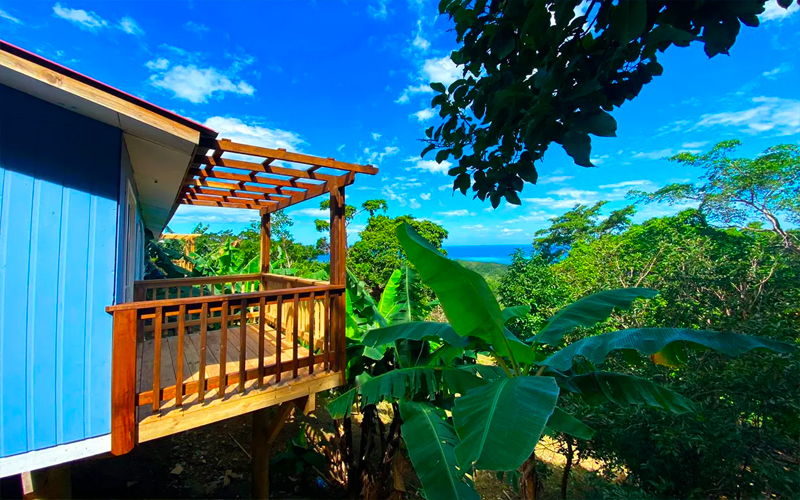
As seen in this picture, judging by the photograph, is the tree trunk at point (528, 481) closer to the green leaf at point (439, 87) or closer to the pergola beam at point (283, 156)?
the green leaf at point (439, 87)

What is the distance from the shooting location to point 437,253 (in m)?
1.94

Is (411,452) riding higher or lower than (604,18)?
lower

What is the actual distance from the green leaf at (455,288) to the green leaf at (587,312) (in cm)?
58

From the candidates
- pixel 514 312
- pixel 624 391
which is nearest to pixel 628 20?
pixel 624 391

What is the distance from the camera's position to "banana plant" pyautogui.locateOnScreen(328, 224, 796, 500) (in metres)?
1.42

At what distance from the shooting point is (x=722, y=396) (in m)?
3.04

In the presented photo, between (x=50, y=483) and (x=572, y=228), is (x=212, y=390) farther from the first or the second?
(x=572, y=228)

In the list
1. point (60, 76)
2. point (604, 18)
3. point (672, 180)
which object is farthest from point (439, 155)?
point (672, 180)

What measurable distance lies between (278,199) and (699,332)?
234 inches

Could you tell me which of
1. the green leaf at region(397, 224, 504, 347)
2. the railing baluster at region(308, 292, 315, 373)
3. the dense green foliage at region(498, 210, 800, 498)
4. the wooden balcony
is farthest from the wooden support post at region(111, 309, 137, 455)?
the dense green foliage at region(498, 210, 800, 498)

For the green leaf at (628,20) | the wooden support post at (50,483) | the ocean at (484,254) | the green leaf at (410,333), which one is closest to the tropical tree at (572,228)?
the ocean at (484,254)

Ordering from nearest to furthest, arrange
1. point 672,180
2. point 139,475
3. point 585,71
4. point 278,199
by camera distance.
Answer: point 585,71 < point 139,475 < point 278,199 < point 672,180

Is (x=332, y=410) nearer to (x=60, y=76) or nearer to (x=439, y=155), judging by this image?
(x=439, y=155)

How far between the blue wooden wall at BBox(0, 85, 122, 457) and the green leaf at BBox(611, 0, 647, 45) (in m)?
3.56
